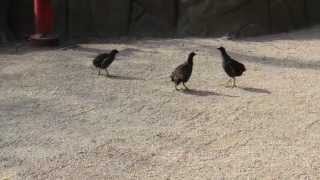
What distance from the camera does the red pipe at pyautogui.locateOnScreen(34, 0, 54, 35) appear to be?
1059cm

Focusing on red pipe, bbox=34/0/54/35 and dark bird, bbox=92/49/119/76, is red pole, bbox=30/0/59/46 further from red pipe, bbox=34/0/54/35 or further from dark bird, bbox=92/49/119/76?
dark bird, bbox=92/49/119/76

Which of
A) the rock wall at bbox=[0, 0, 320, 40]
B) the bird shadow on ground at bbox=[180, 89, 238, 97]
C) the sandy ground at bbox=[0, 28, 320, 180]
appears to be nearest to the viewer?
the sandy ground at bbox=[0, 28, 320, 180]

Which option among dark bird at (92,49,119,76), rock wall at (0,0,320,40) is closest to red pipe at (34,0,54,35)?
rock wall at (0,0,320,40)

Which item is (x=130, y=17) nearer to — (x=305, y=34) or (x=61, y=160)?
(x=305, y=34)

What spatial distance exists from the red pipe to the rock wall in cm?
102

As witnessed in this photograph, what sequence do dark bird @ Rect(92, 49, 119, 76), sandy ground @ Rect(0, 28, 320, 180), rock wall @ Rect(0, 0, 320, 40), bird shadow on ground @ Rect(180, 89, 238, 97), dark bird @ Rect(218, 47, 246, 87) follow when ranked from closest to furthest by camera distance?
sandy ground @ Rect(0, 28, 320, 180), bird shadow on ground @ Rect(180, 89, 238, 97), dark bird @ Rect(218, 47, 246, 87), dark bird @ Rect(92, 49, 119, 76), rock wall @ Rect(0, 0, 320, 40)

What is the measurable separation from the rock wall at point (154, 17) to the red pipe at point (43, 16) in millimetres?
1016

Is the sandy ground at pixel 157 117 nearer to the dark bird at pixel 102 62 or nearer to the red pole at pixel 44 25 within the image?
the dark bird at pixel 102 62

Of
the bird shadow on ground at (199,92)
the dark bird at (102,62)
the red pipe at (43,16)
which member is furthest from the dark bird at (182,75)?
the red pipe at (43,16)

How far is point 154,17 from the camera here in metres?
11.9

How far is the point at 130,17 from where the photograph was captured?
39.3ft

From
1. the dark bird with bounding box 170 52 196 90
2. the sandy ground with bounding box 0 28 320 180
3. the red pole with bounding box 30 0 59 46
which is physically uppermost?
the red pole with bounding box 30 0 59 46

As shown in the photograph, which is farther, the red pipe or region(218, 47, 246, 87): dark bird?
the red pipe

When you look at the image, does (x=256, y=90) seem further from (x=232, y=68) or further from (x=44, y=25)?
(x=44, y=25)
